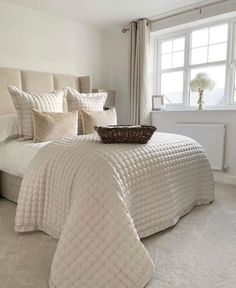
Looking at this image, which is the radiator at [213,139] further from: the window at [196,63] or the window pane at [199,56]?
the window pane at [199,56]

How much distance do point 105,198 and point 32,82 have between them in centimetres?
230

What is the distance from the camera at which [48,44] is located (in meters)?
3.36

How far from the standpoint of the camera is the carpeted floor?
133cm

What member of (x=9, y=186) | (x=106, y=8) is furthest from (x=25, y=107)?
(x=106, y=8)

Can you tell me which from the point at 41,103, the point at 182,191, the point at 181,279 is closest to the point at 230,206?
the point at 182,191

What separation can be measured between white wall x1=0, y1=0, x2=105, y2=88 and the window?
3.45 ft

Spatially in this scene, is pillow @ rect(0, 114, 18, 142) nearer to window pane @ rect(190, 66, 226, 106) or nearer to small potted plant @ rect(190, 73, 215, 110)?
small potted plant @ rect(190, 73, 215, 110)

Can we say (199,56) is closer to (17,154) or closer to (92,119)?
(92,119)

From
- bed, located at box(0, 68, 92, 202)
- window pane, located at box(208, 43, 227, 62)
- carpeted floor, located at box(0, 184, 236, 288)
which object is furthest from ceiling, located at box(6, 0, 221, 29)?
carpeted floor, located at box(0, 184, 236, 288)

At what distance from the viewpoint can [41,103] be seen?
2.47 m

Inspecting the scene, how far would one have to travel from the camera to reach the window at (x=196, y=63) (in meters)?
3.26

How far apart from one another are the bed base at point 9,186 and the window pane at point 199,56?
112 inches

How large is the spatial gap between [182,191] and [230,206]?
66cm

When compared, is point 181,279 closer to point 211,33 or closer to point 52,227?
point 52,227
